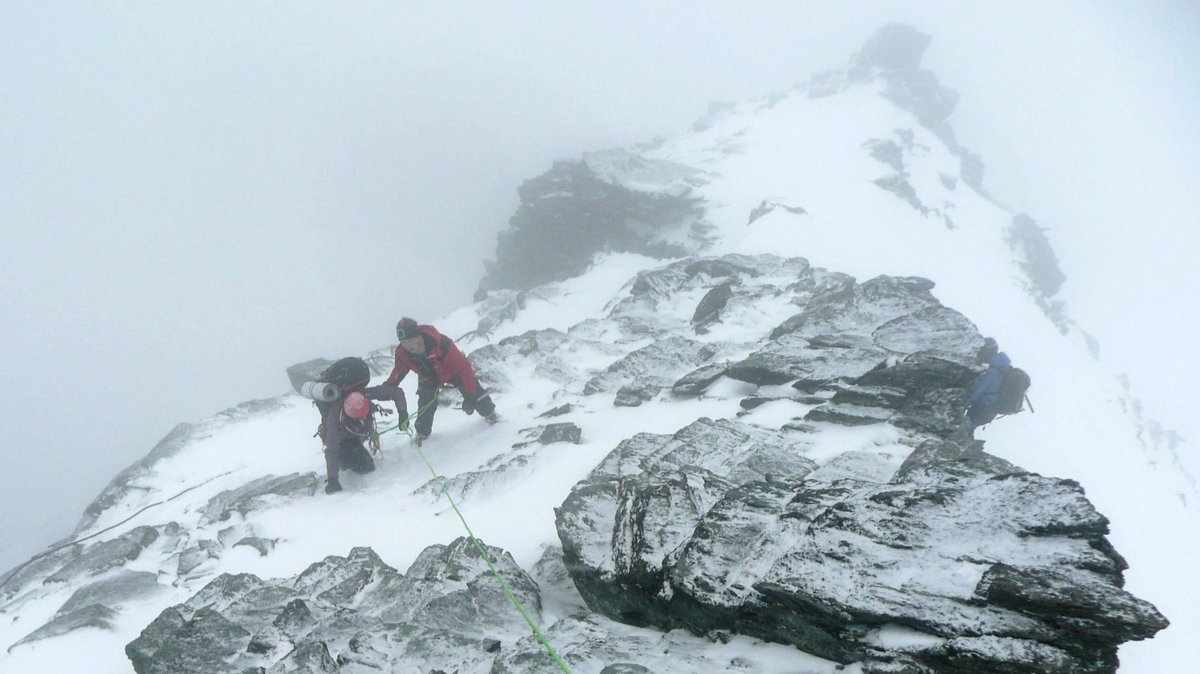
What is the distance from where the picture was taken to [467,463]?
8.91 meters

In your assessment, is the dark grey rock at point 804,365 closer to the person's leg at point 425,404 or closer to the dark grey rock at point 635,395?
the dark grey rock at point 635,395

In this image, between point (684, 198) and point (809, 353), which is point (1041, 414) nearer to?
point (809, 353)

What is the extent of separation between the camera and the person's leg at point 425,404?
9.55m

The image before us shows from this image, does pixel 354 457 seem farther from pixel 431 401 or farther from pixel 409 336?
pixel 409 336

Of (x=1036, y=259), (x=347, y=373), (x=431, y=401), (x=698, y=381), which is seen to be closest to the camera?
(x=347, y=373)

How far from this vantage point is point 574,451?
7.99m

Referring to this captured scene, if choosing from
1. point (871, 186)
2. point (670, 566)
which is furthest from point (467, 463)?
point (871, 186)

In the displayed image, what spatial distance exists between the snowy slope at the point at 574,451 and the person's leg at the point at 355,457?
0.19 metres

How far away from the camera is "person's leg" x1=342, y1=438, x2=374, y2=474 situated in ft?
28.7

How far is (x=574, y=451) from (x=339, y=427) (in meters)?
3.68

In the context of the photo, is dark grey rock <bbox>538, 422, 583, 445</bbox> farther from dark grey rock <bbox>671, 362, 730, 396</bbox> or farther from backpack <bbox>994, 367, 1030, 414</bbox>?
backpack <bbox>994, 367, 1030, 414</bbox>

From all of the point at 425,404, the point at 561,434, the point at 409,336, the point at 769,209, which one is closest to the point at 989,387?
the point at 561,434

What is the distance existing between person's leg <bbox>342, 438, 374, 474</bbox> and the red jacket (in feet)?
3.66

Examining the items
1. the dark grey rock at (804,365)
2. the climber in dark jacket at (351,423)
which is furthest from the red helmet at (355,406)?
the dark grey rock at (804,365)
